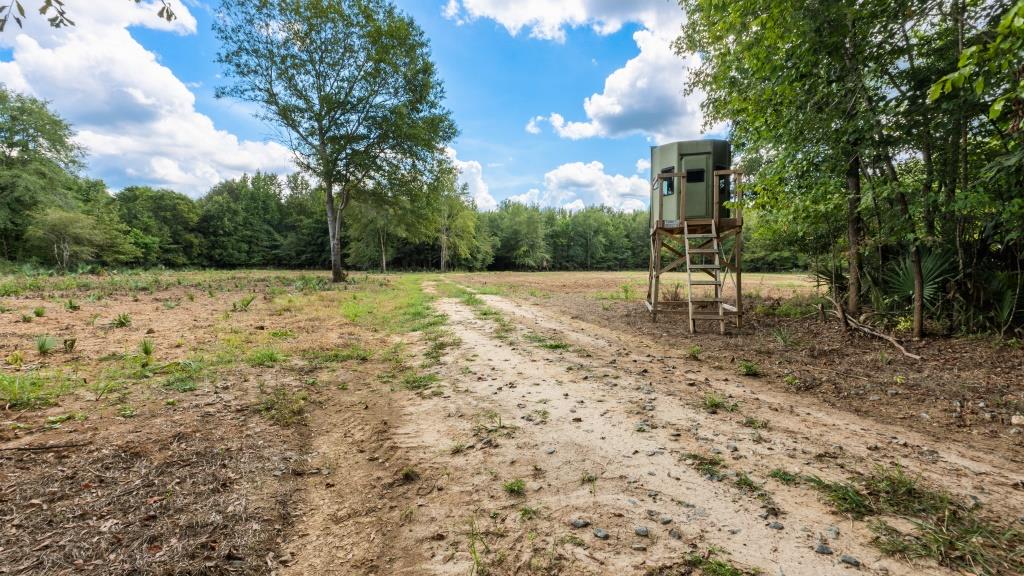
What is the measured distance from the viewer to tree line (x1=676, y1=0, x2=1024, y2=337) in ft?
20.7

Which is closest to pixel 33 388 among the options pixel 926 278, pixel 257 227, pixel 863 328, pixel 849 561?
pixel 849 561

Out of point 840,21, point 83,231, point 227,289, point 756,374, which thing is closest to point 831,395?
point 756,374

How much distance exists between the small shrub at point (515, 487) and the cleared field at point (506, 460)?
0.02 m

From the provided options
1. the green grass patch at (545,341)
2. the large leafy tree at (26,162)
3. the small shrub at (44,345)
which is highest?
the large leafy tree at (26,162)

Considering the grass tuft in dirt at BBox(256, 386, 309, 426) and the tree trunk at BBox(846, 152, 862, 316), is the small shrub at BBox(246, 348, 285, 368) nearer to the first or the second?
the grass tuft in dirt at BBox(256, 386, 309, 426)

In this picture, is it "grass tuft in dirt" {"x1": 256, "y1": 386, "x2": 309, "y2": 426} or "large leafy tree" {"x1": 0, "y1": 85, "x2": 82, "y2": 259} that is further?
"large leafy tree" {"x1": 0, "y1": 85, "x2": 82, "y2": 259}

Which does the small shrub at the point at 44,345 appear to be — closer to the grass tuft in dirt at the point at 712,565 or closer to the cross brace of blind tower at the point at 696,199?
the grass tuft in dirt at the point at 712,565

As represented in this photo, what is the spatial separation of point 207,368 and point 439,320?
520 cm

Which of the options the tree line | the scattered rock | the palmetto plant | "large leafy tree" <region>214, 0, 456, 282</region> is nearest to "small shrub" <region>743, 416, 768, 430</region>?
the scattered rock

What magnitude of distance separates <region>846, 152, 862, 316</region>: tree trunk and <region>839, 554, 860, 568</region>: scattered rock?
8.42m

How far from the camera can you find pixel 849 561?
2.21 metres

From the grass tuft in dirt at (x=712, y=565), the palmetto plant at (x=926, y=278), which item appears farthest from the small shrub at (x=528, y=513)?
the palmetto plant at (x=926, y=278)

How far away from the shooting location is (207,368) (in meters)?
5.80

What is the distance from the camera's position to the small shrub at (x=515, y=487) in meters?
2.96
